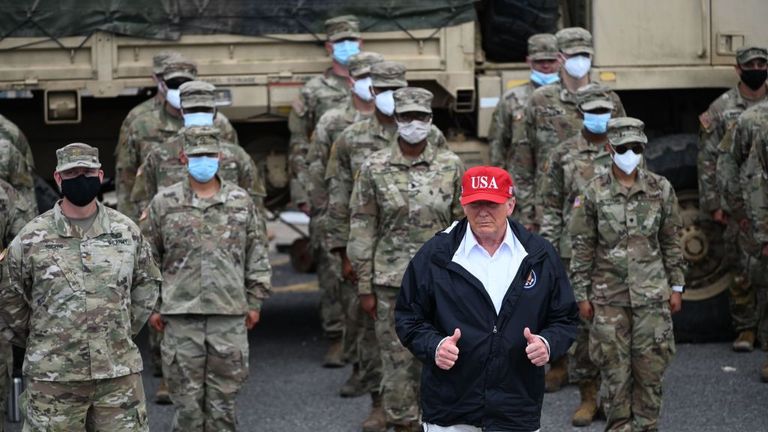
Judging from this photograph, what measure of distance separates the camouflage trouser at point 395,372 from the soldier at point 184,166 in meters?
1.43

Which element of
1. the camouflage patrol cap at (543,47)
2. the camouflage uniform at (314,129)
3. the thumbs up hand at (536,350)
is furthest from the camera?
the camouflage uniform at (314,129)

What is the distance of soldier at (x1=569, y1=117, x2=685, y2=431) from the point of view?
8.02 meters

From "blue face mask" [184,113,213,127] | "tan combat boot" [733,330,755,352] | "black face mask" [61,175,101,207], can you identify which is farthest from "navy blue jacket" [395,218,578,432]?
"tan combat boot" [733,330,755,352]

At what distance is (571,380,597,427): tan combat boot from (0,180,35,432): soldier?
3166mm

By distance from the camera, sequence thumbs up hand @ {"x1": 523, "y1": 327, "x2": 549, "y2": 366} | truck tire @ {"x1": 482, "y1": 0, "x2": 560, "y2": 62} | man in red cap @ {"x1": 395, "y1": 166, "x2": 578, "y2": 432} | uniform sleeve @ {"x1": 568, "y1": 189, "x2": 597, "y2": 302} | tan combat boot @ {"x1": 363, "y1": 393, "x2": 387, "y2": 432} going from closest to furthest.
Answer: thumbs up hand @ {"x1": 523, "y1": 327, "x2": 549, "y2": 366} → man in red cap @ {"x1": 395, "y1": 166, "x2": 578, "y2": 432} → uniform sleeve @ {"x1": 568, "y1": 189, "x2": 597, "y2": 302} → tan combat boot @ {"x1": 363, "y1": 393, "x2": 387, "y2": 432} → truck tire @ {"x1": 482, "y1": 0, "x2": 560, "y2": 62}

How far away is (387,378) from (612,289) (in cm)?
129

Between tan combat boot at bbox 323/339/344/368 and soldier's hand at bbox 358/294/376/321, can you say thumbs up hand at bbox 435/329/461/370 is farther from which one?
tan combat boot at bbox 323/339/344/368

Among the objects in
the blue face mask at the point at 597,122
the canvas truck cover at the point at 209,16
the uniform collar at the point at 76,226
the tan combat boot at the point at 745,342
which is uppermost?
the canvas truck cover at the point at 209,16

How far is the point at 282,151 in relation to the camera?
1145 centimetres

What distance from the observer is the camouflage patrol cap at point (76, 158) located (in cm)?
673

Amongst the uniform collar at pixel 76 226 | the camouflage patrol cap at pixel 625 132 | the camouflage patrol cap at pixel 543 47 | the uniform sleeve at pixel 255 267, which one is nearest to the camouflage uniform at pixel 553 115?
the camouflage patrol cap at pixel 543 47

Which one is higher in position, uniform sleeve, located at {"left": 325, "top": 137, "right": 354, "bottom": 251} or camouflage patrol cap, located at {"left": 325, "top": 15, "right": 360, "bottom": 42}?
camouflage patrol cap, located at {"left": 325, "top": 15, "right": 360, "bottom": 42}

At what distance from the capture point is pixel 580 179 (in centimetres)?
888

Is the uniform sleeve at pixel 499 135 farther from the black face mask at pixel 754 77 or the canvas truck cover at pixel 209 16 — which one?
the black face mask at pixel 754 77
